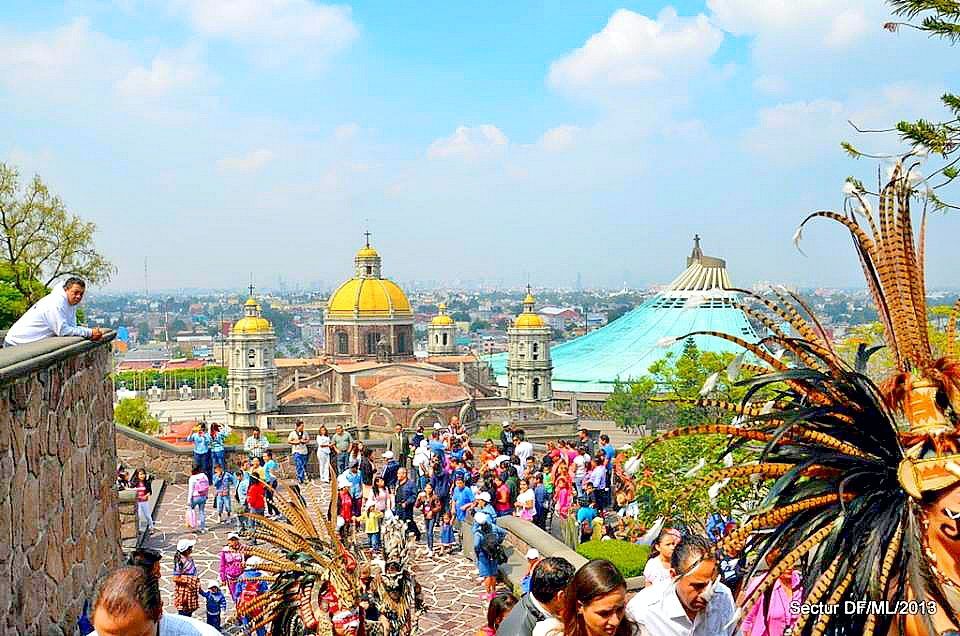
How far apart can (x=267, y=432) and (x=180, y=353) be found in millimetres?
130332

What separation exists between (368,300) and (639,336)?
27.0 meters

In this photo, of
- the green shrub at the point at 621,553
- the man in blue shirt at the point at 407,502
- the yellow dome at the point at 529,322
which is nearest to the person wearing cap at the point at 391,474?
the man in blue shirt at the point at 407,502

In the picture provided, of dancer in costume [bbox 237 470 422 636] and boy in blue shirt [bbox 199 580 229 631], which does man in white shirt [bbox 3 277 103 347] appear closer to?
dancer in costume [bbox 237 470 422 636]

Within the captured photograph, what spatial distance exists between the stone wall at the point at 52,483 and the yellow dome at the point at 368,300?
1776 inches

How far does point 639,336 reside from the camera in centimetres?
6888

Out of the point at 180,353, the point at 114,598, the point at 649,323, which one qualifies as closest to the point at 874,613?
the point at 114,598

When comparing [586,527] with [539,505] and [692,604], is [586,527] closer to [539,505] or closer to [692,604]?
[539,505]

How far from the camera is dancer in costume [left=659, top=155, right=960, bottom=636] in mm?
2344

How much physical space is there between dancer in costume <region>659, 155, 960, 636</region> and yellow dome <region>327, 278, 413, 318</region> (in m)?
48.7

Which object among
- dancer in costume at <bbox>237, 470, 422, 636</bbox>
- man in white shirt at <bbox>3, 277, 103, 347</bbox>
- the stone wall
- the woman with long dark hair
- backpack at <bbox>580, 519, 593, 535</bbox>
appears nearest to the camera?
the woman with long dark hair

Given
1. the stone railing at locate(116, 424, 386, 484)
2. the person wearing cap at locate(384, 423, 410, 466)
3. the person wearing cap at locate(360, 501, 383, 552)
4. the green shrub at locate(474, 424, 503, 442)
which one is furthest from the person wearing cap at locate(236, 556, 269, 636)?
the green shrub at locate(474, 424, 503, 442)

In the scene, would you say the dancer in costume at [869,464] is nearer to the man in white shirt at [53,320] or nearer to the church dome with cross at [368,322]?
the man in white shirt at [53,320]

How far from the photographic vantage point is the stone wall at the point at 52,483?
3816 millimetres

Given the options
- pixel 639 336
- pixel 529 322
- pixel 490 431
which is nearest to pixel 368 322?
pixel 529 322
